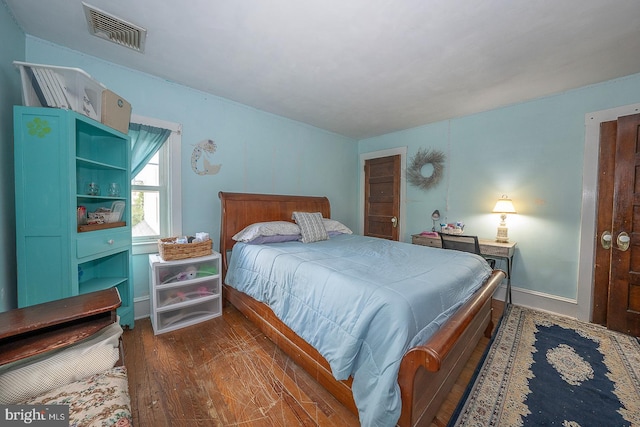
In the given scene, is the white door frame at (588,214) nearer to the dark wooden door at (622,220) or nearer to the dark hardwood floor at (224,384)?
the dark wooden door at (622,220)

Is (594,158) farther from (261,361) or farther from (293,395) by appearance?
(261,361)

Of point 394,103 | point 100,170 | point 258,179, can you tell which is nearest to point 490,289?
point 394,103

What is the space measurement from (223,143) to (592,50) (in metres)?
3.54

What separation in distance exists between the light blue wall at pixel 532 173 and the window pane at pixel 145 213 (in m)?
3.74

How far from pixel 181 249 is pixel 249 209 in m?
0.93

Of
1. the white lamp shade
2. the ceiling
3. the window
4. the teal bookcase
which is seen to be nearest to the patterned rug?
the white lamp shade

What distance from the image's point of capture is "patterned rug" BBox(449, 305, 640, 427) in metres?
1.40

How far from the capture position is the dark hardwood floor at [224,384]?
137 centimetres

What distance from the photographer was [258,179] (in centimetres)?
327

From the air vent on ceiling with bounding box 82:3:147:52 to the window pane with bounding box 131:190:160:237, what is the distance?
1.33 m

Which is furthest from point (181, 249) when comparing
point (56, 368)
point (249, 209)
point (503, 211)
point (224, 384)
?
point (503, 211)

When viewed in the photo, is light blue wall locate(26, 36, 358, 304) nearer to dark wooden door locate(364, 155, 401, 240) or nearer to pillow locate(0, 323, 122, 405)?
dark wooden door locate(364, 155, 401, 240)

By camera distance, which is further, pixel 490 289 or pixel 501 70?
pixel 501 70

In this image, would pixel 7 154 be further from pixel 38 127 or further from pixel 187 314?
pixel 187 314
